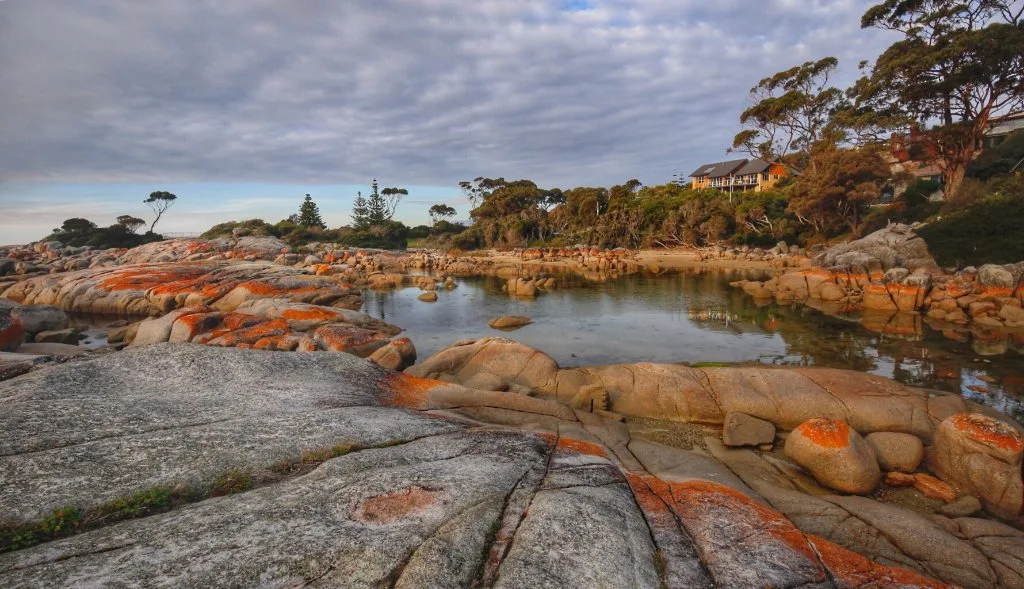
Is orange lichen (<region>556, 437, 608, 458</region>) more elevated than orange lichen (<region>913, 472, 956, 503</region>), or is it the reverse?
orange lichen (<region>556, 437, 608, 458</region>)

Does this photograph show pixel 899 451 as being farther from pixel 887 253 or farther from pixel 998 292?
pixel 887 253

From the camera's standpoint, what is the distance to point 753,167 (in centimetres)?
10306

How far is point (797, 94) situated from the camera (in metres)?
62.6

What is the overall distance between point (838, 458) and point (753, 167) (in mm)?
106506

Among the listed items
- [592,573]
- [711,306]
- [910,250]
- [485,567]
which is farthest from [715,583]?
[910,250]

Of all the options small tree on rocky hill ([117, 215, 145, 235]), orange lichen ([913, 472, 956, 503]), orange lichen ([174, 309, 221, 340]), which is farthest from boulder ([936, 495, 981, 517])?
small tree on rocky hill ([117, 215, 145, 235])

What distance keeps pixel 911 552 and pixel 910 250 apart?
4284cm

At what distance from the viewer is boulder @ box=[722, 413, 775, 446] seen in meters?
14.1

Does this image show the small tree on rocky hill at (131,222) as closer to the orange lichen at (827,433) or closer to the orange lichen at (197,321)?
the orange lichen at (197,321)

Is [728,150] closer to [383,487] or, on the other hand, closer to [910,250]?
[910,250]

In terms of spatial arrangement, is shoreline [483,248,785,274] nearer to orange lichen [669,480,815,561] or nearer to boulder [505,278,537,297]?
boulder [505,278,537,297]

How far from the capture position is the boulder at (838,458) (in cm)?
1141

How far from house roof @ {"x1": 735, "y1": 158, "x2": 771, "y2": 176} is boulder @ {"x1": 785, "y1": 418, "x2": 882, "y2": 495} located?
102 metres

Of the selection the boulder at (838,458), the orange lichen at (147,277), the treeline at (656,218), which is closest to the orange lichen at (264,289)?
the orange lichen at (147,277)
